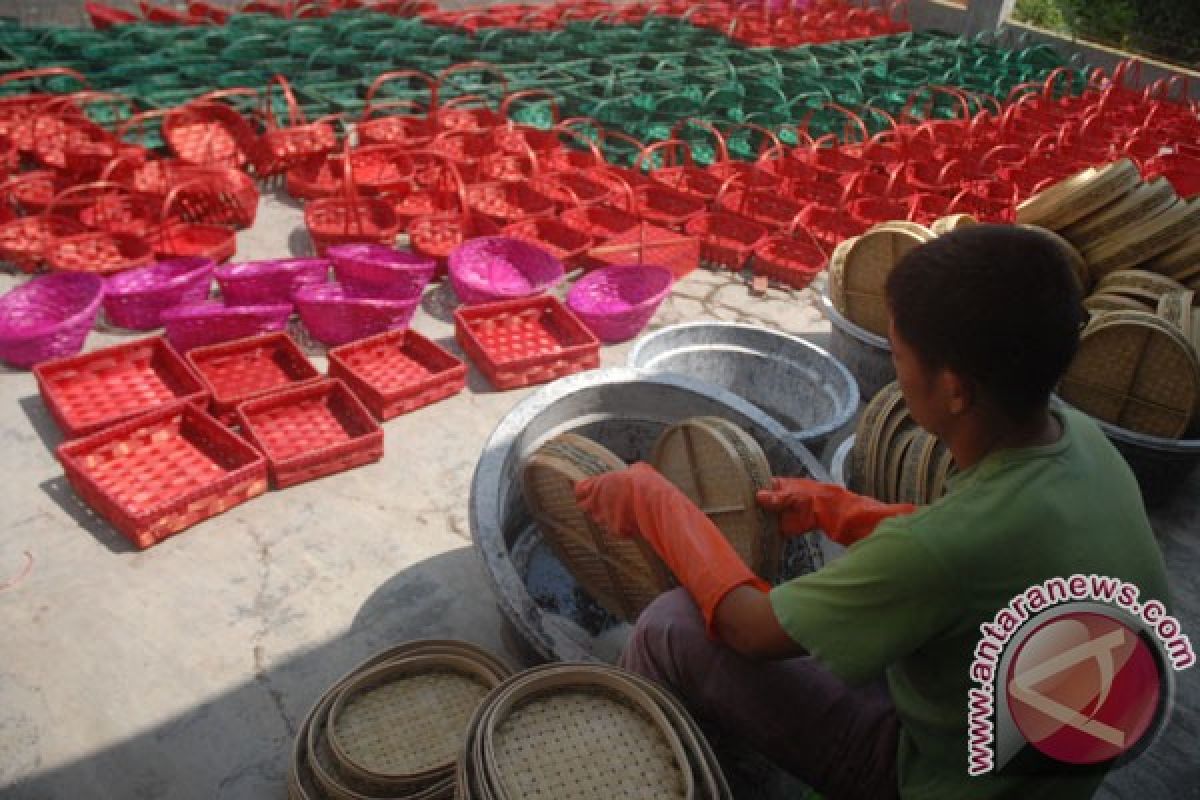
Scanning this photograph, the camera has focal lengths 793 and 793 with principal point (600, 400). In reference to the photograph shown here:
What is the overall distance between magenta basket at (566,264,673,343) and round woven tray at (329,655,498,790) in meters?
2.82

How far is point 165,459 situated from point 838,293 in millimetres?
3532

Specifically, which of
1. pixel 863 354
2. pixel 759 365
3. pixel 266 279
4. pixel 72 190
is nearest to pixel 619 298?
pixel 759 365

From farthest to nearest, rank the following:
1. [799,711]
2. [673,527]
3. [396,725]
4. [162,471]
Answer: [162,471] < [396,725] < [673,527] < [799,711]

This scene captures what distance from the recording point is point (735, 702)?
6.27ft

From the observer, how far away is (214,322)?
4.26 metres

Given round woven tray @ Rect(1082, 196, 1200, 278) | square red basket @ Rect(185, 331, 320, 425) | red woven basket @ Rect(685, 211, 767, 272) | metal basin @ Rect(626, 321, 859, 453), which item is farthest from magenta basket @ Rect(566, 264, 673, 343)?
round woven tray @ Rect(1082, 196, 1200, 278)

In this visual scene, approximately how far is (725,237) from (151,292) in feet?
13.5

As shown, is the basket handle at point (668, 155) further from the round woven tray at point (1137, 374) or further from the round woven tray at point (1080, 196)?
the round woven tray at point (1137, 374)

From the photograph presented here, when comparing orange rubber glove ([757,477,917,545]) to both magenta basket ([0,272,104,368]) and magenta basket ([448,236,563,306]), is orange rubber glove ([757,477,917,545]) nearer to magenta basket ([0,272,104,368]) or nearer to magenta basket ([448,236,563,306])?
magenta basket ([448,236,563,306])

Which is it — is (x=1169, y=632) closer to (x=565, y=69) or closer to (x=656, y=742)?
(x=656, y=742)

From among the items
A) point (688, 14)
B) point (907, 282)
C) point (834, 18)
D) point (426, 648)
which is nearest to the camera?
point (907, 282)

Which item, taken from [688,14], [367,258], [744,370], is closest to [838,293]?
[744,370]

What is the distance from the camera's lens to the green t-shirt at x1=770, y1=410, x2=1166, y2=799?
142cm

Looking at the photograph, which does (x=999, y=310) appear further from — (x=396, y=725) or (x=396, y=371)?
(x=396, y=371)
